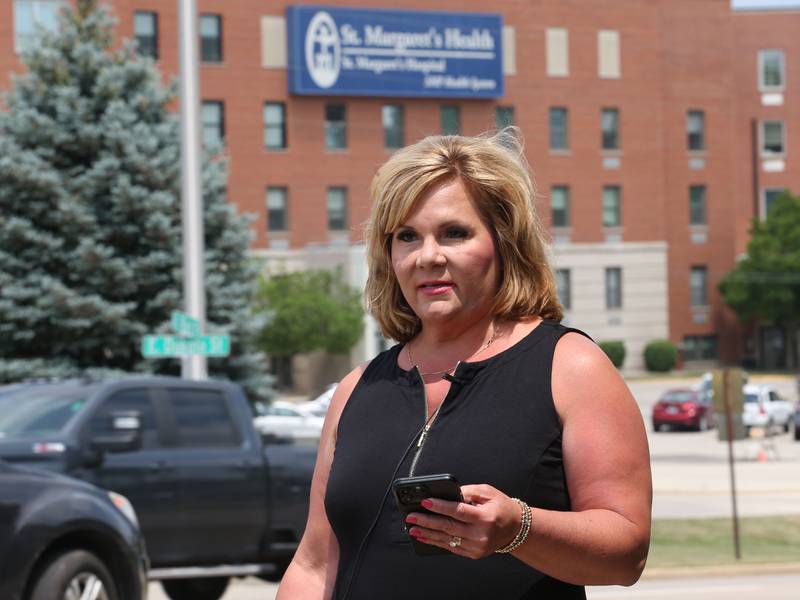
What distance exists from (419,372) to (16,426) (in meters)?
8.91

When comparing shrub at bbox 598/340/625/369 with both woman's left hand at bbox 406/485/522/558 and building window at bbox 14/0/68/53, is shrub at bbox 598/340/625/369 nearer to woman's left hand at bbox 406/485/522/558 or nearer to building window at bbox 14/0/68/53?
building window at bbox 14/0/68/53

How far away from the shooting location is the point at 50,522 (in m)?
8.94

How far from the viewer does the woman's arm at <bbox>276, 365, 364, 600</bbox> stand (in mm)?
3428

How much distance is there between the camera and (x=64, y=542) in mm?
9203

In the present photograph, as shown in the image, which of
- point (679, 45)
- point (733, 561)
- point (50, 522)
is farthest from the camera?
point (679, 45)

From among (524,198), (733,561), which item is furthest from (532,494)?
(733,561)

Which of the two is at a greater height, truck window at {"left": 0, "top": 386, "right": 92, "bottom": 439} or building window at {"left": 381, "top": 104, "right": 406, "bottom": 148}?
building window at {"left": 381, "top": 104, "right": 406, "bottom": 148}

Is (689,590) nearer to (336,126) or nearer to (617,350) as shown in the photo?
(336,126)

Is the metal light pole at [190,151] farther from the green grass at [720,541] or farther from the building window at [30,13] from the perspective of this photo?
the building window at [30,13]

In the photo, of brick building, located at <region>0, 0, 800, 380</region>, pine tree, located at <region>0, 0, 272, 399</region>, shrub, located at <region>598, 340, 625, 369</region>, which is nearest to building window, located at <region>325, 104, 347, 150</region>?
brick building, located at <region>0, 0, 800, 380</region>

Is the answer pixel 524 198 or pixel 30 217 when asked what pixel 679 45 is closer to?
pixel 30 217

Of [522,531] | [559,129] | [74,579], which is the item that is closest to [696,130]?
[559,129]

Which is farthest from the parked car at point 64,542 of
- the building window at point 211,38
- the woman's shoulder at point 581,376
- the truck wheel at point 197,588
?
the building window at point 211,38

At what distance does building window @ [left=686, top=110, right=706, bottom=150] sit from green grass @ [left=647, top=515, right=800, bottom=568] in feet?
178
